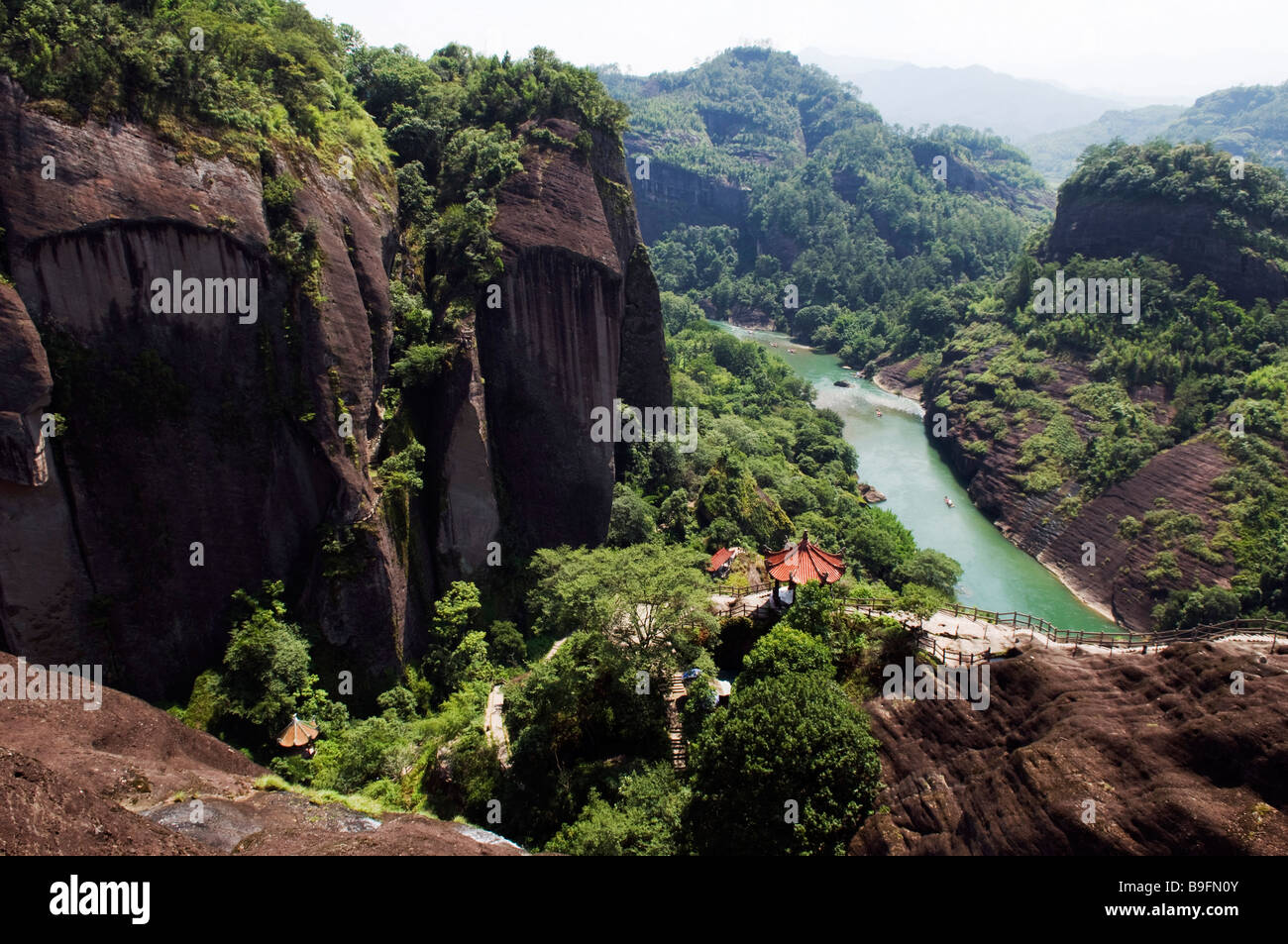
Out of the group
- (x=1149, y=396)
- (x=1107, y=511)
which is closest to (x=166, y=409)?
(x=1107, y=511)

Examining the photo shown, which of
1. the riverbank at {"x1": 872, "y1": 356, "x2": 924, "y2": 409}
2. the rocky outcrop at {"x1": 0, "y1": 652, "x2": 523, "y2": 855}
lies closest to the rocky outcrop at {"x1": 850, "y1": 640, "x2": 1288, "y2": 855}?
the rocky outcrop at {"x1": 0, "y1": 652, "x2": 523, "y2": 855}

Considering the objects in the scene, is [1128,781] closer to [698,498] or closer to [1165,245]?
[698,498]

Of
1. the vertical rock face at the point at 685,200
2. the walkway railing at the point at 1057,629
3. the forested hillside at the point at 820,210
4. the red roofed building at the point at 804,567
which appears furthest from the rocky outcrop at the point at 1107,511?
the vertical rock face at the point at 685,200

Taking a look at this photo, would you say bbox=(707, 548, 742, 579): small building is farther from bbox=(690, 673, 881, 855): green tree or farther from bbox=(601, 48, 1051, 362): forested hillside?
bbox=(601, 48, 1051, 362): forested hillside

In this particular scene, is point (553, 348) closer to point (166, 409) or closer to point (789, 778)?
point (166, 409)

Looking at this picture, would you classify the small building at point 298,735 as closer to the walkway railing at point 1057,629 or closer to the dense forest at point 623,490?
the dense forest at point 623,490

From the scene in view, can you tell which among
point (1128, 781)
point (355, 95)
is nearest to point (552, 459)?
point (355, 95)
